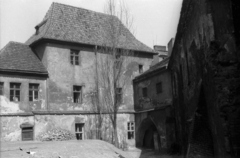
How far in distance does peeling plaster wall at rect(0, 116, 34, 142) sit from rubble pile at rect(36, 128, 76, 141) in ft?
4.68

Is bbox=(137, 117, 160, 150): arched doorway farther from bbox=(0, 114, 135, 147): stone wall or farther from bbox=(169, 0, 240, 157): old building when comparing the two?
bbox=(169, 0, 240, 157): old building

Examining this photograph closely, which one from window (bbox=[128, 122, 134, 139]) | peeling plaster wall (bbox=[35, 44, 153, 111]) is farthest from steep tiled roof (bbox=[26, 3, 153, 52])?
window (bbox=[128, 122, 134, 139])

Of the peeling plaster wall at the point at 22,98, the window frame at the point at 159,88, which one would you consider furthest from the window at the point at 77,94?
the window frame at the point at 159,88

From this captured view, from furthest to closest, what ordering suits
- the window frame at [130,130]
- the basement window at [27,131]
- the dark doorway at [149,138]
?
the window frame at [130,130]
the dark doorway at [149,138]
the basement window at [27,131]

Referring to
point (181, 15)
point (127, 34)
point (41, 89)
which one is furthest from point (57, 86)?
point (181, 15)

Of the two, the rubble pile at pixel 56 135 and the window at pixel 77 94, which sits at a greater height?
the window at pixel 77 94

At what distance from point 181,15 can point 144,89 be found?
12.7 m

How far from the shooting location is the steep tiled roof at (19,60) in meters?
19.3

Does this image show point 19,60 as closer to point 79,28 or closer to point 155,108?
point 79,28

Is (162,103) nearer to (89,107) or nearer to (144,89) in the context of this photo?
(144,89)

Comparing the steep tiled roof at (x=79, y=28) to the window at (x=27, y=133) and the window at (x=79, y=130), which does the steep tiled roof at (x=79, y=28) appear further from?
the window at (x=27, y=133)

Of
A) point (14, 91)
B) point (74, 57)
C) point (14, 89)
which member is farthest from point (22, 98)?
point (74, 57)

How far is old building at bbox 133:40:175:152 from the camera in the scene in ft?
60.4

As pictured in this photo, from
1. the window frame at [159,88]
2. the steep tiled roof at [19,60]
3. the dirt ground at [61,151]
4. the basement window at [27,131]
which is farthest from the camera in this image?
the window frame at [159,88]
